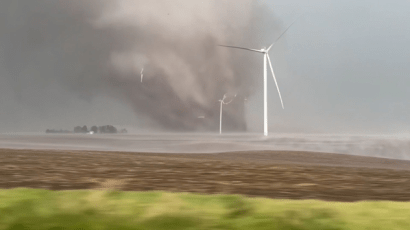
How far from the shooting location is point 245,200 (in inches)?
488

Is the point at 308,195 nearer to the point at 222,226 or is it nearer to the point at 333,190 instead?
the point at 333,190

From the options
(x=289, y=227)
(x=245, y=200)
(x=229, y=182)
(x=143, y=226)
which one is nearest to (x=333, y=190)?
(x=229, y=182)

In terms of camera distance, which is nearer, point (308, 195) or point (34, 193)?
point (34, 193)

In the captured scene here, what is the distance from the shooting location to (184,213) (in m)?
11.1

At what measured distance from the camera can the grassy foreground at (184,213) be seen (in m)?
10.5

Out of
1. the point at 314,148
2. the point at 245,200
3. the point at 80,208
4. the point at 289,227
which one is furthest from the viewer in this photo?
the point at 314,148

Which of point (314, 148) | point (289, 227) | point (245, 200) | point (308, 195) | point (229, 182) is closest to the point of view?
point (289, 227)

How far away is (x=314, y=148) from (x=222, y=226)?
65.7 meters

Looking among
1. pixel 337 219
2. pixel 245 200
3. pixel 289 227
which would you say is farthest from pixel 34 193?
pixel 337 219

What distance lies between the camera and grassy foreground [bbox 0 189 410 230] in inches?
415

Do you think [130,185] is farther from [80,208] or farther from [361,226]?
[361,226]

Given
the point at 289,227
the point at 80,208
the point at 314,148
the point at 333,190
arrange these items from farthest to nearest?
1. the point at 314,148
2. the point at 333,190
3. the point at 80,208
4. the point at 289,227

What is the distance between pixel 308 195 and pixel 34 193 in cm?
812

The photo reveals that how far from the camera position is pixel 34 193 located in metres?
13.1
